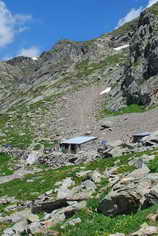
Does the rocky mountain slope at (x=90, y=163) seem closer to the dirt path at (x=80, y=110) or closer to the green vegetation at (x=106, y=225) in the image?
the green vegetation at (x=106, y=225)

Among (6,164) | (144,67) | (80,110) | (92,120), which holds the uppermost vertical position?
(144,67)

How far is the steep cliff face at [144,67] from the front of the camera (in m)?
61.6

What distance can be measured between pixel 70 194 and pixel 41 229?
4734 mm

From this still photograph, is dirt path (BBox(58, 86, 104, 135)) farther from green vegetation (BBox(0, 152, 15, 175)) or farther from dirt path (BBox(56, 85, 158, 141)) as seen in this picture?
green vegetation (BBox(0, 152, 15, 175))

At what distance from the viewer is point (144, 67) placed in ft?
227

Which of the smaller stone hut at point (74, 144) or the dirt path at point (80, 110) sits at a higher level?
the dirt path at point (80, 110)

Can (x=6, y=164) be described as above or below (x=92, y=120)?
below

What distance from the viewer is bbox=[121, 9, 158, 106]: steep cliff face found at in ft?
202

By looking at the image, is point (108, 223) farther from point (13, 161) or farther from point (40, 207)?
point (13, 161)

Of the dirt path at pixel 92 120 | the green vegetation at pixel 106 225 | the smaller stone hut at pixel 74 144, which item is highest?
the dirt path at pixel 92 120

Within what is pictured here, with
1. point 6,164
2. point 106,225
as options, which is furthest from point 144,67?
point 106,225

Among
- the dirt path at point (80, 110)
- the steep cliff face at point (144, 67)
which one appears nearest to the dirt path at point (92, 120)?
the dirt path at point (80, 110)

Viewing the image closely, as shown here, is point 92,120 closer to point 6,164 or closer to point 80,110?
point 80,110

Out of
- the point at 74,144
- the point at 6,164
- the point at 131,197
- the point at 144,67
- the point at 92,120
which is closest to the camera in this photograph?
the point at 131,197
